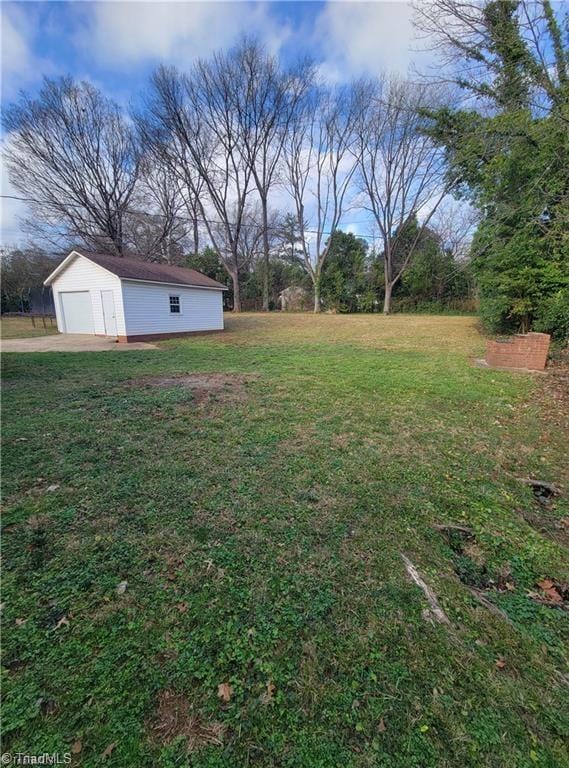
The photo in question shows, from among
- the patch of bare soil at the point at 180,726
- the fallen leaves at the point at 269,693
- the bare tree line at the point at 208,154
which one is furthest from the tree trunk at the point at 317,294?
the patch of bare soil at the point at 180,726

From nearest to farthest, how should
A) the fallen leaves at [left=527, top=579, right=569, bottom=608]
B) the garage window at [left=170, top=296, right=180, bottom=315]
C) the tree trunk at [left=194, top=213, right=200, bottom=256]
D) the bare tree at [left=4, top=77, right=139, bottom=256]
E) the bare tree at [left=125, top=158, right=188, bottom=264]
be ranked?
the fallen leaves at [left=527, top=579, right=569, bottom=608] → the garage window at [left=170, top=296, right=180, bottom=315] → the bare tree at [left=4, top=77, right=139, bottom=256] → the bare tree at [left=125, top=158, right=188, bottom=264] → the tree trunk at [left=194, top=213, right=200, bottom=256]

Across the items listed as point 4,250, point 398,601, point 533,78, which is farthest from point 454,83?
point 4,250

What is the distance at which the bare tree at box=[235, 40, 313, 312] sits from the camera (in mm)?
19997

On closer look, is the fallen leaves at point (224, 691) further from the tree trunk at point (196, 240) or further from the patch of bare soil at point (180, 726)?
the tree trunk at point (196, 240)

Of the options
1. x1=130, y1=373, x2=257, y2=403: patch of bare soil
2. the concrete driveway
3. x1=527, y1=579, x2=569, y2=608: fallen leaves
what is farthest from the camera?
the concrete driveway

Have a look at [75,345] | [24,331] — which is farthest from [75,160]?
[75,345]

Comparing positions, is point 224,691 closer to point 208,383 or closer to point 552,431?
point 552,431

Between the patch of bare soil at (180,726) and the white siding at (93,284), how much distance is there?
485 inches

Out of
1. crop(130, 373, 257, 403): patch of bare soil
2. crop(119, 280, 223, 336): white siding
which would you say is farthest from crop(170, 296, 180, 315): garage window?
crop(130, 373, 257, 403): patch of bare soil

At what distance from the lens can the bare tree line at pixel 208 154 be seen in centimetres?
1872

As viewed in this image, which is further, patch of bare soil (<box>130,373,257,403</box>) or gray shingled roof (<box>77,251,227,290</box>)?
gray shingled roof (<box>77,251,227,290</box>)

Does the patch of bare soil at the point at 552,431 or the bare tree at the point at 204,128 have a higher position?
the bare tree at the point at 204,128

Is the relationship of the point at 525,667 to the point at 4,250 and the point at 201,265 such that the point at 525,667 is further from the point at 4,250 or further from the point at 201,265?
the point at 4,250

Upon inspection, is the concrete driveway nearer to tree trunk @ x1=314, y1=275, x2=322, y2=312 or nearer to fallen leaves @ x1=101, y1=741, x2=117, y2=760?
fallen leaves @ x1=101, y1=741, x2=117, y2=760
